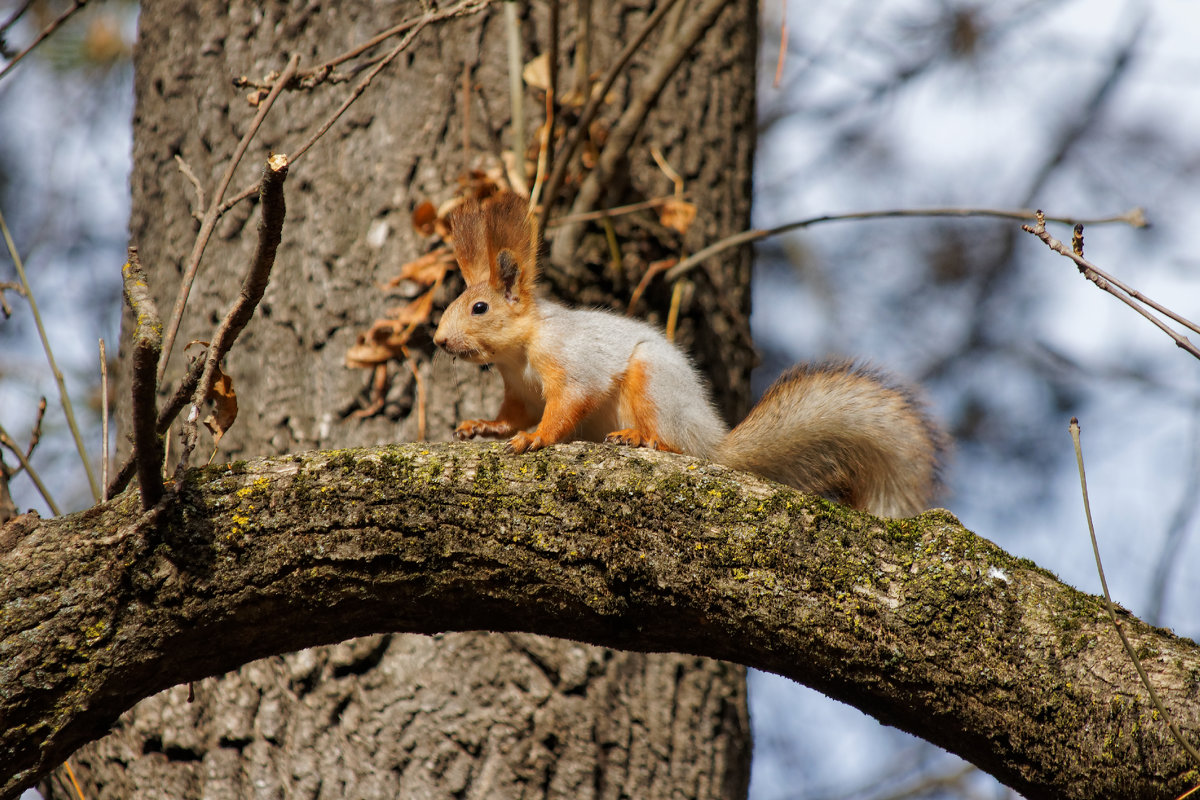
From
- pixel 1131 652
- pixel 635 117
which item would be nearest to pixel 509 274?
pixel 635 117

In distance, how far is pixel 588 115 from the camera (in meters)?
2.78

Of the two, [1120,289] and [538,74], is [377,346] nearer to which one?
[538,74]

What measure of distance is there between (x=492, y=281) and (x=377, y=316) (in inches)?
16.4

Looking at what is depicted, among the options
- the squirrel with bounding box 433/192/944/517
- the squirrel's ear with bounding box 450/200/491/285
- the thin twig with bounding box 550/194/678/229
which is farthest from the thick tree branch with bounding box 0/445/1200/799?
the thin twig with bounding box 550/194/678/229

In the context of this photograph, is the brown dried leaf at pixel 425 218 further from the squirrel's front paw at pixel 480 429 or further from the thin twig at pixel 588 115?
→ the squirrel's front paw at pixel 480 429

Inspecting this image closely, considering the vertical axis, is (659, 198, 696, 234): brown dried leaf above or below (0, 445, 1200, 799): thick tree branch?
above

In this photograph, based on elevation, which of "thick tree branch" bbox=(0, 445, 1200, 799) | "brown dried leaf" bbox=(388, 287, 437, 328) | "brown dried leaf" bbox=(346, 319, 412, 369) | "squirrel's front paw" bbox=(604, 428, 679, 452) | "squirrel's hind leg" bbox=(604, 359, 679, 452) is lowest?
"thick tree branch" bbox=(0, 445, 1200, 799)

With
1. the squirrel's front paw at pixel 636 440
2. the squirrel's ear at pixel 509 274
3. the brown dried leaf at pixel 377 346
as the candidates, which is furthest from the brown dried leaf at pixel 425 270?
the squirrel's front paw at pixel 636 440

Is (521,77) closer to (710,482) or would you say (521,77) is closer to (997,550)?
(710,482)

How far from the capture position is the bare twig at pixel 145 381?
1347mm

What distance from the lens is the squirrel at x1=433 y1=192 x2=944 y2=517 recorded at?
235 centimetres

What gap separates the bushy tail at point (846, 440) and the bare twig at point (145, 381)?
1.43 meters

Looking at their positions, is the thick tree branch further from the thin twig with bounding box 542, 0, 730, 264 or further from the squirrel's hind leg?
the thin twig with bounding box 542, 0, 730, 264

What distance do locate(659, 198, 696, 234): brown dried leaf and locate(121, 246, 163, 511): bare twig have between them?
1950 millimetres
